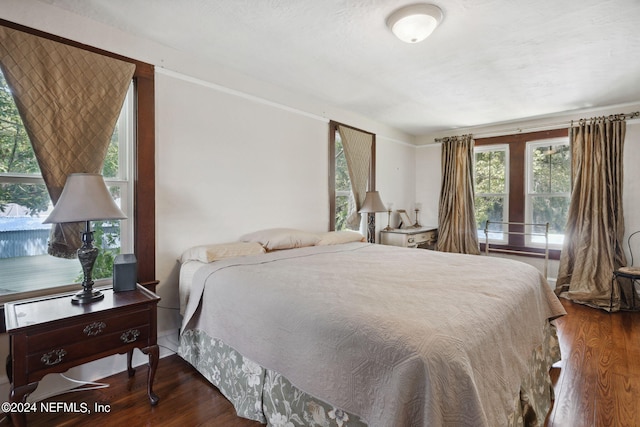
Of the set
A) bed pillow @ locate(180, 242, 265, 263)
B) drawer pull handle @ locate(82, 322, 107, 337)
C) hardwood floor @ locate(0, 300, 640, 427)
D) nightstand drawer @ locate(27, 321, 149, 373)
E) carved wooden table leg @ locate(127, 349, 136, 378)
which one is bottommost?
hardwood floor @ locate(0, 300, 640, 427)

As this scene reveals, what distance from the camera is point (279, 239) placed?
2789mm

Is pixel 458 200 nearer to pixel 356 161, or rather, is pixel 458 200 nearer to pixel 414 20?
pixel 356 161

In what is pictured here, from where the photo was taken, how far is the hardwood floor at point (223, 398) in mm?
1677

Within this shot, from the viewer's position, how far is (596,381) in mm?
2049

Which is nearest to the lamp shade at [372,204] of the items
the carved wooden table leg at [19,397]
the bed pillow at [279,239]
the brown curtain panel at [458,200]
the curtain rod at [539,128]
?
the bed pillow at [279,239]

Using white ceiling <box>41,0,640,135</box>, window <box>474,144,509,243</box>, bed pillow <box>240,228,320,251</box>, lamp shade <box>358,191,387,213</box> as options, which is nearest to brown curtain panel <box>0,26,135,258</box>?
white ceiling <box>41,0,640,135</box>

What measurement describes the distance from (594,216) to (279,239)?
3745mm

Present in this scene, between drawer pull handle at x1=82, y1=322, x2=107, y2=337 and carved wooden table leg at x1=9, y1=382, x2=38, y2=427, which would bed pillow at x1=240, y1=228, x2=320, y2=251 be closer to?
drawer pull handle at x1=82, y1=322, x2=107, y2=337

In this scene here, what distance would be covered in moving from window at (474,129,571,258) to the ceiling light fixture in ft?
10.6

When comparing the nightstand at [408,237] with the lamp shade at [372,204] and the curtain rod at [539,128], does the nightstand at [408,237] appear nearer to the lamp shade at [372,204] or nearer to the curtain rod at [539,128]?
the lamp shade at [372,204]

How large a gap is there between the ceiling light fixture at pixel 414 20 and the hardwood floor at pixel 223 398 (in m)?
2.37

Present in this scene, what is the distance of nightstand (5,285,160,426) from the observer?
1.38 meters

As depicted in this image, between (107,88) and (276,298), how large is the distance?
1.83 meters

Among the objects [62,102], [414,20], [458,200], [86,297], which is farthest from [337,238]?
[458,200]
